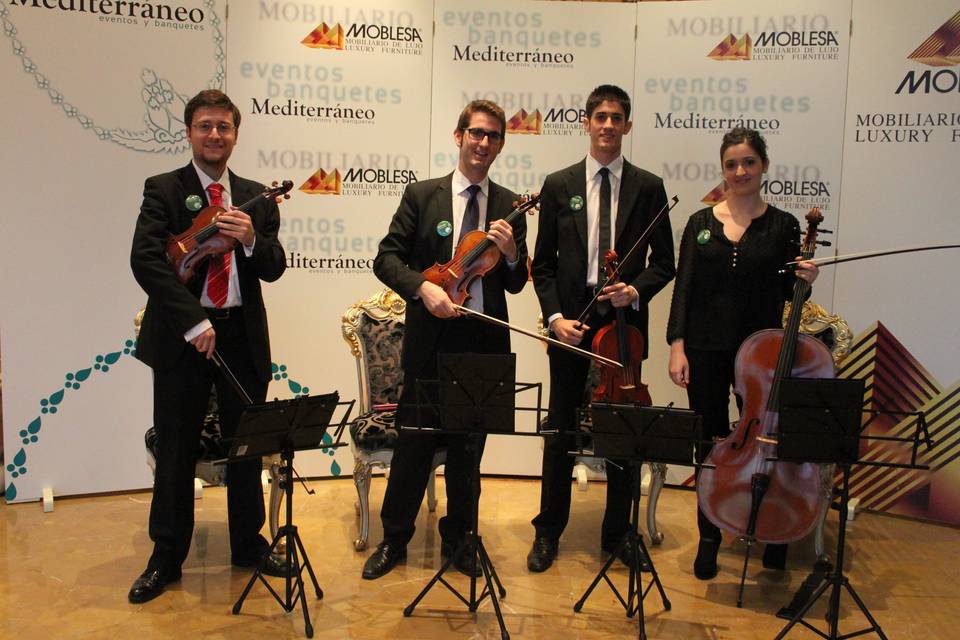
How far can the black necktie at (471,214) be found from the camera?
12.2 ft

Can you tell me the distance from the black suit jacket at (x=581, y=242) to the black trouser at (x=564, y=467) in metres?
0.22

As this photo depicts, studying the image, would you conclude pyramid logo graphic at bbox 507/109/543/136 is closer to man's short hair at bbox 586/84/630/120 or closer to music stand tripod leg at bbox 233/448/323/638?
man's short hair at bbox 586/84/630/120

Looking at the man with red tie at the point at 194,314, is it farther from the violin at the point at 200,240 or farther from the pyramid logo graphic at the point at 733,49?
the pyramid logo graphic at the point at 733,49

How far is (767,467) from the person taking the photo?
3426mm

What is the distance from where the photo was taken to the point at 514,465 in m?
5.33

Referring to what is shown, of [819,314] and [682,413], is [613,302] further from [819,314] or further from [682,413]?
[819,314]

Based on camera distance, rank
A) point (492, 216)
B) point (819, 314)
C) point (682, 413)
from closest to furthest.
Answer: point (682, 413) < point (492, 216) < point (819, 314)

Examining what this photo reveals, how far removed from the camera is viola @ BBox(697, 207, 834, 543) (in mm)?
3424

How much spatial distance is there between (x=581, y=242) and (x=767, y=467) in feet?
4.03

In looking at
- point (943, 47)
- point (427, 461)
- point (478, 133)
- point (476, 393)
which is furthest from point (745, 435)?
point (943, 47)

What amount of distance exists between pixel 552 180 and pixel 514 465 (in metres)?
2.06

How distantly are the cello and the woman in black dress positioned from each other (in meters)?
0.28

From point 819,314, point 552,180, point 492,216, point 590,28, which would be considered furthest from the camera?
point 590,28

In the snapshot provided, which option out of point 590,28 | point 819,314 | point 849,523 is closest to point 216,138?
point 590,28
